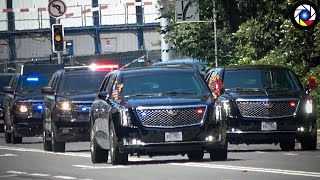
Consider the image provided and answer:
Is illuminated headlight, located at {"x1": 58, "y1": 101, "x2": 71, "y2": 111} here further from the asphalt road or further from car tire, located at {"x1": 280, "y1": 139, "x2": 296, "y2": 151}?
car tire, located at {"x1": 280, "y1": 139, "x2": 296, "y2": 151}

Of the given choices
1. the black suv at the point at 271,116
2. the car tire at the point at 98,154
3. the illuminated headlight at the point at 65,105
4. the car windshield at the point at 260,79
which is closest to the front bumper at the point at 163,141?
the car tire at the point at 98,154

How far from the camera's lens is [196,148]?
2145 centimetres

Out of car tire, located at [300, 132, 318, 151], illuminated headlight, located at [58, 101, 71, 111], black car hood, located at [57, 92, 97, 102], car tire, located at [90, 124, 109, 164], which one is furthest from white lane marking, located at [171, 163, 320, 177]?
illuminated headlight, located at [58, 101, 71, 111]

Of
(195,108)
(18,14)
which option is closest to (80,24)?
(18,14)

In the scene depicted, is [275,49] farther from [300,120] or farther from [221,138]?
[221,138]

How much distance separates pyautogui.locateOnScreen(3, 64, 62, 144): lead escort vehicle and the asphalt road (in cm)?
707

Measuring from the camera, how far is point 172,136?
21.4 m

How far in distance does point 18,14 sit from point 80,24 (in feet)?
14.6

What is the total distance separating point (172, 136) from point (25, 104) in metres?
14.1

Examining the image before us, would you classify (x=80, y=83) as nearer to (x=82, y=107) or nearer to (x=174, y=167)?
(x=82, y=107)

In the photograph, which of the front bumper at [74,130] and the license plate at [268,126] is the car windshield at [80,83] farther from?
the license plate at [268,126]

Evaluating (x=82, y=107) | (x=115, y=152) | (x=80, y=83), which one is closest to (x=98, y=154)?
(x=115, y=152)

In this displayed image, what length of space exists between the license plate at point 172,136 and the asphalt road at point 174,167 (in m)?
0.42

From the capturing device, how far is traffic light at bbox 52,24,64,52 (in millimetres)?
46250
